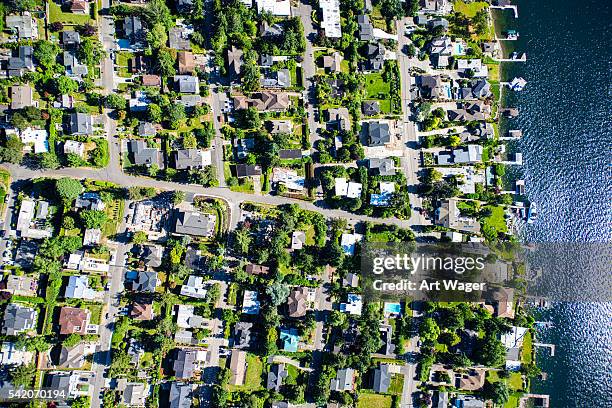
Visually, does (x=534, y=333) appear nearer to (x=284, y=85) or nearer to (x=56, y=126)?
(x=284, y=85)

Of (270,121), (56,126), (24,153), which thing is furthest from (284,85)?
(24,153)

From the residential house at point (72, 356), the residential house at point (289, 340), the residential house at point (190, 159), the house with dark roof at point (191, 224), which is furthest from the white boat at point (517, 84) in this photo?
the residential house at point (72, 356)

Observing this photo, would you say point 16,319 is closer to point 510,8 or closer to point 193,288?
point 193,288

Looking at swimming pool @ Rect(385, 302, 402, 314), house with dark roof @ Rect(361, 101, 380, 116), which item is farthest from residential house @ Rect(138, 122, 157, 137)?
swimming pool @ Rect(385, 302, 402, 314)

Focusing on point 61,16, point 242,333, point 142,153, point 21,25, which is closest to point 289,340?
point 242,333

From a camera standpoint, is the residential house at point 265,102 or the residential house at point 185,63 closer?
the residential house at point 185,63

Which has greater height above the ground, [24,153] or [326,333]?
[24,153]

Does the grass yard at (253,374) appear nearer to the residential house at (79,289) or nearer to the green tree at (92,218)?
the residential house at (79,289)
